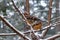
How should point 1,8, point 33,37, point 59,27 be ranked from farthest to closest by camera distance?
point 59,27 < point 1,8 < point 33,37

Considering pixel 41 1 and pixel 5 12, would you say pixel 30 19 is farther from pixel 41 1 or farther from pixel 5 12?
pixel 41 1

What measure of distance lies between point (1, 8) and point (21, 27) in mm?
186

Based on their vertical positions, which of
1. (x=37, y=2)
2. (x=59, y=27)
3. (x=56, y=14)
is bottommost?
(x=59, y=27)

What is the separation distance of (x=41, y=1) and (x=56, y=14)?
0.54 feet

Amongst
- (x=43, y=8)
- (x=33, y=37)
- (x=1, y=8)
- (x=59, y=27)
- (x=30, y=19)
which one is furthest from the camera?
(x=43, y=8)

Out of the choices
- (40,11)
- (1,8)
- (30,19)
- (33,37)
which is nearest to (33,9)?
(40,11)

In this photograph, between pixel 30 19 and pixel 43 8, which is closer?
pixel 30 19

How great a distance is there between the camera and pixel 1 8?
1.06 meters

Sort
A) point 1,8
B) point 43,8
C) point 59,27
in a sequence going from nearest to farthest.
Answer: point 1,8, point 59,27, point 43,8

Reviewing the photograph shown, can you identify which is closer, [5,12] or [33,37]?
[33,37]

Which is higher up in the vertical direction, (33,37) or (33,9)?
(33,9)

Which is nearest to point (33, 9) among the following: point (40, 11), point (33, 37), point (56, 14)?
point (40, 11)

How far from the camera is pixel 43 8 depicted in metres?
→ 1.33

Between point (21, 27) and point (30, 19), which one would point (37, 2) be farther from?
point (30, 19)
